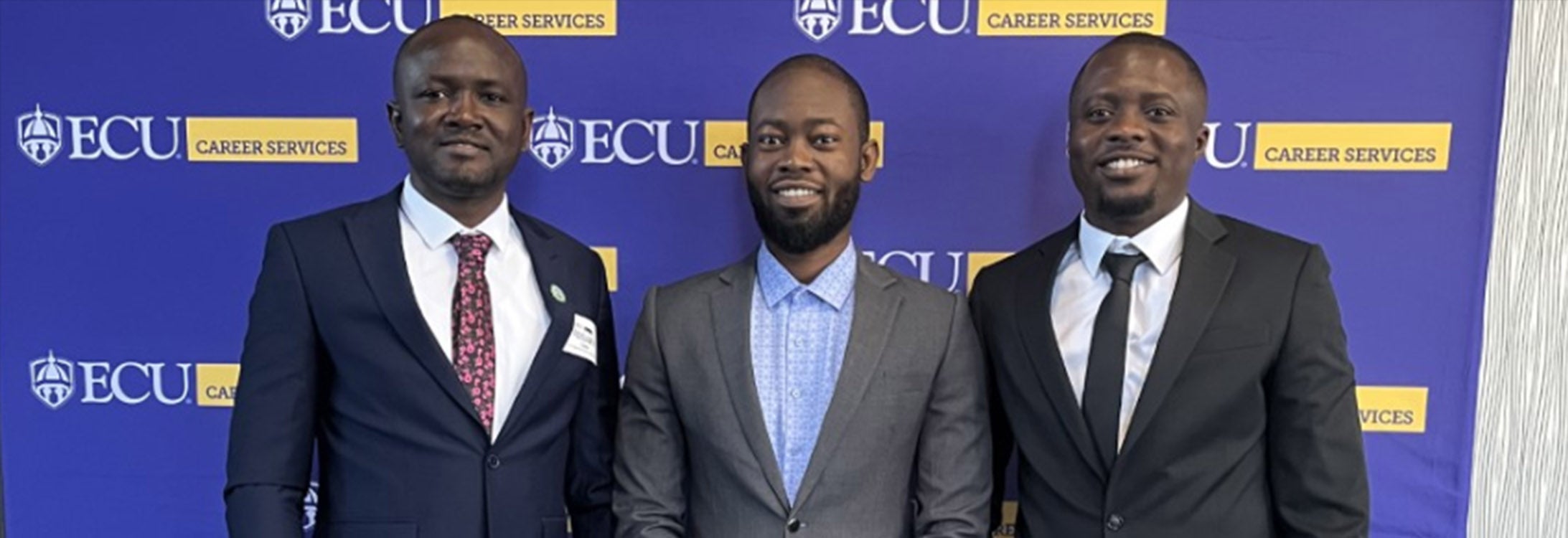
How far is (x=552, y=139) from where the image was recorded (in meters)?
2.36

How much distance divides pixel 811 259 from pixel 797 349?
0.59 ft

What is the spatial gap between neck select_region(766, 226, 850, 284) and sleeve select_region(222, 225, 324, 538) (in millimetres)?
858

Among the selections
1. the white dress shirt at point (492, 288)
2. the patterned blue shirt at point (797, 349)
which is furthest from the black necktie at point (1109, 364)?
the white dress shirt at point (492, 288)

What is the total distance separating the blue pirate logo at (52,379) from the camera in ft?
8.18

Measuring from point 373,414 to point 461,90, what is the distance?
0.61 m

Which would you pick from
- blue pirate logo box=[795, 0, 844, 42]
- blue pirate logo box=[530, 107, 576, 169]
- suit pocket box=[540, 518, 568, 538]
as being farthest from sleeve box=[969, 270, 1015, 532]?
blue pirate logo box=[530, 107, 576, 169]

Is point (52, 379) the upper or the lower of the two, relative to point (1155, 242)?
lower

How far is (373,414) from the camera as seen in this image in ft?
5.61

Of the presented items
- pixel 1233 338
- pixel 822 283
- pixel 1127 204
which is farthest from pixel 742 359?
pixel 1233 338

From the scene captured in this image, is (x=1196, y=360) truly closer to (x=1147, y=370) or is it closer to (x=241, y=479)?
(x=1147, y=370)

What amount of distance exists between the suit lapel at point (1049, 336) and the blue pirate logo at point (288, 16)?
1822mm

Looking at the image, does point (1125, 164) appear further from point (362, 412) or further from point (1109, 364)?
point (362, 412)

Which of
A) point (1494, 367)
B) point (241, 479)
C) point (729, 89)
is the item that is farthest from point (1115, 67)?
point (241, 479)

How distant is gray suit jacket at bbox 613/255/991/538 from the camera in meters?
1.70
